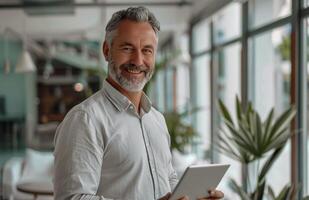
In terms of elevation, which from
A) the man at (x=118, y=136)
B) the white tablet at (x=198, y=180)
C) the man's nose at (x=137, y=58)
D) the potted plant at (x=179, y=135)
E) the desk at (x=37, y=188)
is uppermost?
the man's nose at (x=137, y=58)

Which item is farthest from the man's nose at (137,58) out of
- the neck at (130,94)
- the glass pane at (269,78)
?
the glass pane at (269,78)

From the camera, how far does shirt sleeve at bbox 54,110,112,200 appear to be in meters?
1.32

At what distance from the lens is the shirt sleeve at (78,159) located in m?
1.32

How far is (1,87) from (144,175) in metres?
11.3

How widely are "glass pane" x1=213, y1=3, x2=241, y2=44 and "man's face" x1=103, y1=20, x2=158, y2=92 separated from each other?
4247 mm

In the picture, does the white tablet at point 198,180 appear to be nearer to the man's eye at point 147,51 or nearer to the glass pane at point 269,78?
the man's eye at point 147,51

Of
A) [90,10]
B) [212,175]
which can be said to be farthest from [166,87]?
[212,175]

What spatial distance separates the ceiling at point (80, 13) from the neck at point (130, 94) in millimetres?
4543

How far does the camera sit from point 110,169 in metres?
1.44

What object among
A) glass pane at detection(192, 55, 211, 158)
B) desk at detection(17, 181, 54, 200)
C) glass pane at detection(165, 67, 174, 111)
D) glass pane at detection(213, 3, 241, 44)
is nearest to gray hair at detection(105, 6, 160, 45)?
desk at detection(17, 181, 54, 200)

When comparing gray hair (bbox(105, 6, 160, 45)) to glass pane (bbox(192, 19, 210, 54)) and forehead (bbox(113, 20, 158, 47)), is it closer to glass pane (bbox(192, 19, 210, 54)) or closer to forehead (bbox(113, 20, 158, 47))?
forehead (bbox(113, 20, 158, 47))

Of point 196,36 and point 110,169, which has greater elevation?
point 196,36

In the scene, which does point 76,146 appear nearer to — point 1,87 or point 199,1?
point 199,1

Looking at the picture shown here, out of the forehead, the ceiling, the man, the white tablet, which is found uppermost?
the ceiling
